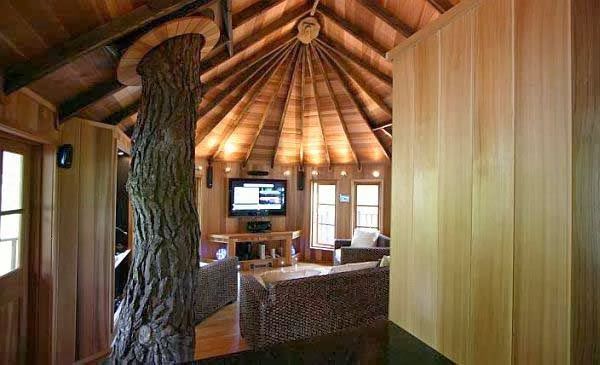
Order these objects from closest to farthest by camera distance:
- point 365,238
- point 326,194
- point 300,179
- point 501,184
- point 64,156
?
point 501,184 → point 64,156 → point 365,238 → point 300,179 → point 326,194

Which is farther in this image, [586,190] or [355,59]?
[355,59]

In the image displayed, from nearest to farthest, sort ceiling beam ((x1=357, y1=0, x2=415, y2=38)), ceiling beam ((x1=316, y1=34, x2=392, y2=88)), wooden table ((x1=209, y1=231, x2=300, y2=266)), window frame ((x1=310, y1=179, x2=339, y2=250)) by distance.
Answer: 1. ceiling beam ((x1=357, y1=0, x2=415, y2=38))
2. ceiling beam ((x1=316, y1=34, x2=392, y2=88))
3. wooden table ((x1=209, y1=231, x2=300, y2=266))
4. window frame ((x1=310, y1=179, x2=339, y2=250))

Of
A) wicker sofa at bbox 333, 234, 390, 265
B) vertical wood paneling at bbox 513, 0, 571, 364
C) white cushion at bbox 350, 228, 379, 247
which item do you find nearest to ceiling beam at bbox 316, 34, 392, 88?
wicker sofa at bbox 333, 234, 390, 265

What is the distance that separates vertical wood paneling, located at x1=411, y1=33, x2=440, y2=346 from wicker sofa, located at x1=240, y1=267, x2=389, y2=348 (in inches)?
91.1

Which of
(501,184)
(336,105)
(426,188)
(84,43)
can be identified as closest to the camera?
(501,184)

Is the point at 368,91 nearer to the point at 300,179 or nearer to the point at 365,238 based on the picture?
the point at 365,238

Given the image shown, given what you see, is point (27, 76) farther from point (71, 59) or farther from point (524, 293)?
point (524, 293)

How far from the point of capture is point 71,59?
1.78 metres

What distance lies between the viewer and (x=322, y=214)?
7.56 metres

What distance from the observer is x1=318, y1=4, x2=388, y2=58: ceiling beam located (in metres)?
3.72

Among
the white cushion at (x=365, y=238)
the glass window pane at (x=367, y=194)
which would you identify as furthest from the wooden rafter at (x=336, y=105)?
the white cushion at (x=365, y=238)

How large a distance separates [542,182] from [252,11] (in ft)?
10.0

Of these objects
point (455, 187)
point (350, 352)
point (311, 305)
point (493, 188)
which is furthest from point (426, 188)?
point (311, 305)

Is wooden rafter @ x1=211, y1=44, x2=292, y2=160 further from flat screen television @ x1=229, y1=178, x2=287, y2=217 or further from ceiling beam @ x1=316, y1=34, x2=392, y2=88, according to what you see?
flat screen television @ x1=229, y1=178, x2=287, y2=217
